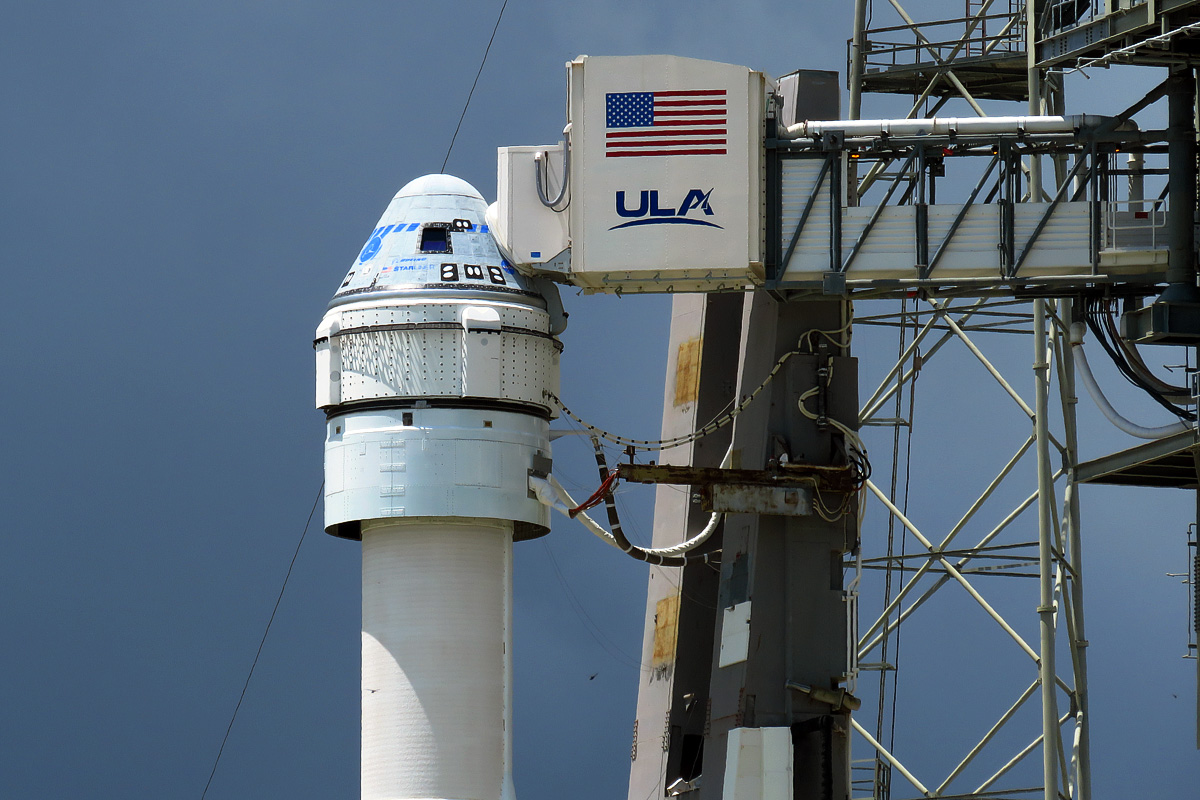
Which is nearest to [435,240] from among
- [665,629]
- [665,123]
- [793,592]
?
[665,123]

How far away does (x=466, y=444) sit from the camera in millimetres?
36969

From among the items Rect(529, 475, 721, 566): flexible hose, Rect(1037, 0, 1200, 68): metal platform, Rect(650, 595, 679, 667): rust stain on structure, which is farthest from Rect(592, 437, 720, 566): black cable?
Rect(1037, 0, 1200, 68): metal platform

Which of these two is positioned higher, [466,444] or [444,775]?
[466,444]

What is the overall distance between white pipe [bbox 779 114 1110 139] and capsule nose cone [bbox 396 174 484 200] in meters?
5.67

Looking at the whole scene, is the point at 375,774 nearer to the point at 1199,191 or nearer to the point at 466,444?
the point at 466,444

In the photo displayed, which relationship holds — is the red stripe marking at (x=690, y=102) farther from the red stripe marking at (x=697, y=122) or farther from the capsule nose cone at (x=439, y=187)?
the capsule nose cone at (x=439, y=187)

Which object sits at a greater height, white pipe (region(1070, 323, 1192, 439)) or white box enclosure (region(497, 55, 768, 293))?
white box enclosure (region(497, 55, 768, 293))

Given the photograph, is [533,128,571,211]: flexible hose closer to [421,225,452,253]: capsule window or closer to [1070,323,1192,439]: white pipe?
[421,225,452,253]: capsule window

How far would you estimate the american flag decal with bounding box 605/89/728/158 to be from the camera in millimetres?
36375

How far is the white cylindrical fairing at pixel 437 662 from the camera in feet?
119

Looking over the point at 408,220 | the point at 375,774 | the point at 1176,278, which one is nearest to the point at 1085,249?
the point at 1176,278

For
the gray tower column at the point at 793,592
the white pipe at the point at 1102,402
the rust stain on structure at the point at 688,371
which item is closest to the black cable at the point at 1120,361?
the white pipe at the point at 1102,402

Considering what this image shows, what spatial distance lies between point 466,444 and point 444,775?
5295mm

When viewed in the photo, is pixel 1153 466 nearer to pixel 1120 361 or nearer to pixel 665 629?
pixel 1120 361
